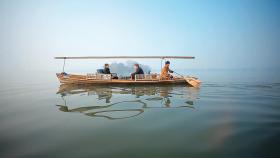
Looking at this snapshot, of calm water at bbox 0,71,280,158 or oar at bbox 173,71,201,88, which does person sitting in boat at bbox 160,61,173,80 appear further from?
calm water at bbox 0,71,280,158

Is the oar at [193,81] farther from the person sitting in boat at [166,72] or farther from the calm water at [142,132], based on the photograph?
the calm water at [142,132]

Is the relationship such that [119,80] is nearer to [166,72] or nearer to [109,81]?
[109,81]

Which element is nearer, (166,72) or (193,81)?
(193,81)

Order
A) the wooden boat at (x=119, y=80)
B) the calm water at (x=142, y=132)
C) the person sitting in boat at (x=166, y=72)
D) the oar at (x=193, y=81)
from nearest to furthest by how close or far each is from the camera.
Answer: the calm water at (x=142, y=132)
the oar at (x=193, y=81)
the wooden boat at (x=119, y=80)
the person sitting in boat at (x=166, y=72)

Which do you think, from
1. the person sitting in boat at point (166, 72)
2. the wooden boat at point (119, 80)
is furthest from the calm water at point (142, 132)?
the person sitting in boat at point (166, 72)

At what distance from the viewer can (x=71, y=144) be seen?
562 cm

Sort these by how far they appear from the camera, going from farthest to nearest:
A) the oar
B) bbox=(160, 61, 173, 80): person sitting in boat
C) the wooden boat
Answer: bbox=(160, 61, 173, 80): person sitting in boat < the wooden boat < the oar

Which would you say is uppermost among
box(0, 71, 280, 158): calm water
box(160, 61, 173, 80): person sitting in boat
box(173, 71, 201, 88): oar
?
box(160, 61, 173, 80): person sitting in boat

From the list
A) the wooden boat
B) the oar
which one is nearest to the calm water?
the oar

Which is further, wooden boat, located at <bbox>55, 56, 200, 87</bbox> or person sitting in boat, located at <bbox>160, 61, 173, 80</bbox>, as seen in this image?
person sitting in boat, located at <bbox>160, 61, 173, 80</bbox>

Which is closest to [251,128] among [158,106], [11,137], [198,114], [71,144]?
[198,114]

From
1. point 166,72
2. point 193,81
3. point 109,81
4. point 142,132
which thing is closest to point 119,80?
point 109,81

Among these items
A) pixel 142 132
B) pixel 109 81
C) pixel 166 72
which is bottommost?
pixel 142 132

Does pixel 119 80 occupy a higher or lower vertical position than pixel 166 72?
lower
